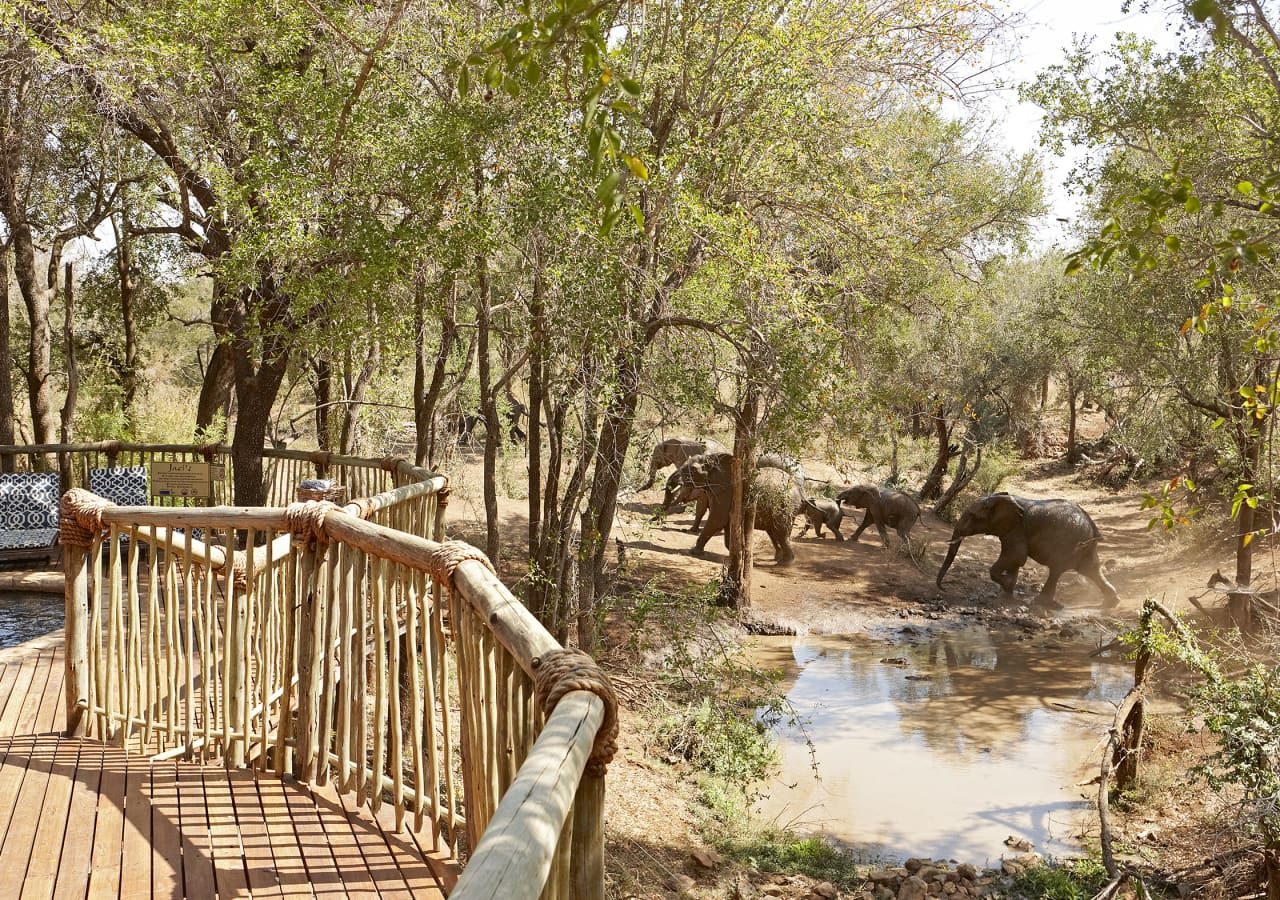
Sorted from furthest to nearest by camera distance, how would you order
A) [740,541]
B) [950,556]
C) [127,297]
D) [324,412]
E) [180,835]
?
1. [950,556]
2. [127,297]
3. [324,412]
4. [740,541]
5. [180,835]

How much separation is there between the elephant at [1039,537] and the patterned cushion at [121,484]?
39.6 feet

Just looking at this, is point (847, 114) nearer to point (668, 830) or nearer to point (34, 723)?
point (668, 830)

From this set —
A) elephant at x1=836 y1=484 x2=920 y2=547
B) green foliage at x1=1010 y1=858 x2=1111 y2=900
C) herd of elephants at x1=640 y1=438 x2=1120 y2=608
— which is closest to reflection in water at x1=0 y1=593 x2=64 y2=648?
green foliage at x1=1010 y1=858 x2=1111 y2=900

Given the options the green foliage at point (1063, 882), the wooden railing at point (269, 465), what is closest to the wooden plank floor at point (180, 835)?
the wooden railing at point (269, 465)

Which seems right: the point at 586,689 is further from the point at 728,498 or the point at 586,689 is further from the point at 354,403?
the point at 728,498

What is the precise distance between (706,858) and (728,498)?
9145 mm

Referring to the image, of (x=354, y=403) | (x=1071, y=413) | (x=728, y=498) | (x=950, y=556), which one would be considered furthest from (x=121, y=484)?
(x=1071, y=413)

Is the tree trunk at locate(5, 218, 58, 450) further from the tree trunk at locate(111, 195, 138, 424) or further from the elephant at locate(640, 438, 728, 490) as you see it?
the elephant at locate(640, 438, 728, 490)

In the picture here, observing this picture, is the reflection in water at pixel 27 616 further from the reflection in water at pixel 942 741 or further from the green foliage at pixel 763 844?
the reflection in water at pixel 942 741

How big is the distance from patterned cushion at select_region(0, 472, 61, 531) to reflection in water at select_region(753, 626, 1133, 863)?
7419 mm

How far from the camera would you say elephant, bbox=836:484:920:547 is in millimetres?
19016

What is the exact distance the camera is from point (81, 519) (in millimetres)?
4547

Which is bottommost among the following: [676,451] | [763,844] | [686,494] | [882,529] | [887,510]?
[763,844]

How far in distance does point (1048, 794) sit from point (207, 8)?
9978 mm
